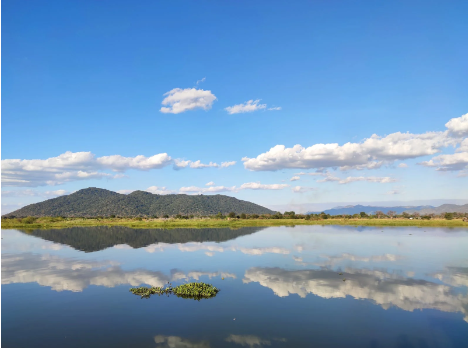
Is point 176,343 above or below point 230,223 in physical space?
below

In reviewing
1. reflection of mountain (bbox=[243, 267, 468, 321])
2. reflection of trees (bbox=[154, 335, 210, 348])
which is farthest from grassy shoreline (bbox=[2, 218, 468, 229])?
reflection of trees (bbox=[154, 335, 210, 348])

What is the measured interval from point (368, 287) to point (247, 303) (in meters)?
12.2

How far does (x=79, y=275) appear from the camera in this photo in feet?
112

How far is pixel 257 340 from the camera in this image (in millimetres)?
16906

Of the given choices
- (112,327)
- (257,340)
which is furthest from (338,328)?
(112,327)

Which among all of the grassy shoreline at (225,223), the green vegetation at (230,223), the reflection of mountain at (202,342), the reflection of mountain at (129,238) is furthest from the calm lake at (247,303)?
the green vegetation at (230,223)

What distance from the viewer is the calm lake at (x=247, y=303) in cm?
1741

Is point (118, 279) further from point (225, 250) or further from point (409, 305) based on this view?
point (409, 305)

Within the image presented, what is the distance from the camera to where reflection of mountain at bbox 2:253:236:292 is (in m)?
30.5

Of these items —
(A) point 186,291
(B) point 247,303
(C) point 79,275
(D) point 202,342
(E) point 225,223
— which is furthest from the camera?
(E) point 225,223

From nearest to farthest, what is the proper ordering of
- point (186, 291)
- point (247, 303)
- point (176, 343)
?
1. point (176, 343)
2. point (247, 303)
3. point (186, 291)

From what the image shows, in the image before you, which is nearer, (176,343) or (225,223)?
(176,343)

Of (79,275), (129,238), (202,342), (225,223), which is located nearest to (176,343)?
(202,342)

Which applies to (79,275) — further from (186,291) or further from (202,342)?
(202,342)
